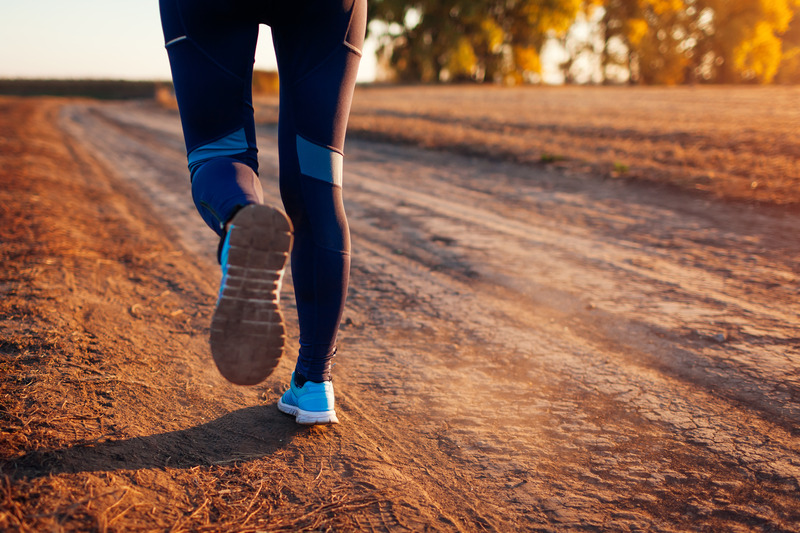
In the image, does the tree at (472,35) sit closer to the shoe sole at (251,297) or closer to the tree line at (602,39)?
the tree line at (602,39)

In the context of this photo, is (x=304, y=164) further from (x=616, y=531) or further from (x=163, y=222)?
(x=163, y=222)

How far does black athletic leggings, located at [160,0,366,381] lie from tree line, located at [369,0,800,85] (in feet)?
102

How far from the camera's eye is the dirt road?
1.39 meters

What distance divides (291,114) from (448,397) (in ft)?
3.53

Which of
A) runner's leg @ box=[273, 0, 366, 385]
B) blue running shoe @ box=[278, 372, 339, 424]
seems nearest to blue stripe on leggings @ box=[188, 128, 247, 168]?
runner's leg @ box=[273, 0, 366, 385]

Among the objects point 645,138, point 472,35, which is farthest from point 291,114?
point 472,35

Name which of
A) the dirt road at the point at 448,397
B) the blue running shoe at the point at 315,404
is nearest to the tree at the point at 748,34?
the dirt road at the point at 448,397

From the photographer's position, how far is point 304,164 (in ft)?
5.16

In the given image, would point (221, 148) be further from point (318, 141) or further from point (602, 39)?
point (602, 39)

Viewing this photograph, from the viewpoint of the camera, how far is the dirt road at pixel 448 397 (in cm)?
139

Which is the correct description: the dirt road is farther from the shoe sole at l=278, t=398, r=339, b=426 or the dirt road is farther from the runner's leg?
the runner's leg

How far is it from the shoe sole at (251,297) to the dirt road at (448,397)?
366 mm

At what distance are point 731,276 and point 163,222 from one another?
3932 millimetres

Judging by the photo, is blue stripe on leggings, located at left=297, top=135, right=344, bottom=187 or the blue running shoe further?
the blue running shoe
